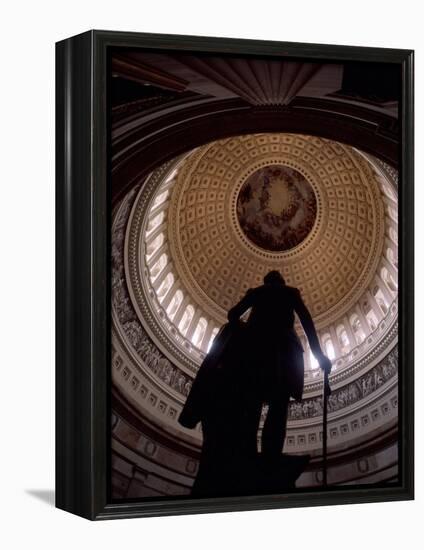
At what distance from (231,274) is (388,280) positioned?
137cm

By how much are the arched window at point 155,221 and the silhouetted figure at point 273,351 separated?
2.95ft

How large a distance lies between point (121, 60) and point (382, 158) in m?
2.37

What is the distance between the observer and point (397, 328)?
51.2ft

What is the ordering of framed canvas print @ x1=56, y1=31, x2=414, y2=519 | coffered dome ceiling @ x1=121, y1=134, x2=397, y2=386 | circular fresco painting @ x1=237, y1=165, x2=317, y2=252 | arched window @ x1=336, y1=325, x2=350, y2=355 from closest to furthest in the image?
framed canvas print @ x1=56, y1=31, x2=414, y2=519 < coffered dome ceiling @ x1=121, y1=134, x2=397, y2=386 < circular fresco painting @ x1=237, y1=165, x2=317, y2=252 < arched window @ x1=336, y1=325, x2=350, y2=355

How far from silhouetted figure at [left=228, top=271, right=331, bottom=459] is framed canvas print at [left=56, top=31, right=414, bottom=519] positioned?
0.02 metres

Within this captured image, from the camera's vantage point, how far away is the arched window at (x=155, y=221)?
14.8m

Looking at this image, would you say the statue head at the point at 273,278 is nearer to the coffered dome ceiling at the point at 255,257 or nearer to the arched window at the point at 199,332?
the coffered dome ceiling at the point at 255,257

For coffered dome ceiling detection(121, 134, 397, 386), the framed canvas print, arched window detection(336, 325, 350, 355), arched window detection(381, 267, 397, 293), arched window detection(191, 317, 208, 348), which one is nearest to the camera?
the framed canvas print

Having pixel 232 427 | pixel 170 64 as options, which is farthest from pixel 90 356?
pixel 170 64

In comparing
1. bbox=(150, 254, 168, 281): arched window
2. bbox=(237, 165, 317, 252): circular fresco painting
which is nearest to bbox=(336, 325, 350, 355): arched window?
bbox=(237, 165, 317, 252): circular fresco painting

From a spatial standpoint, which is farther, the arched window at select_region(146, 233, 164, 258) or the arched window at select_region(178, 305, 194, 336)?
the arched window at select_region(178, 305, 194, 336)

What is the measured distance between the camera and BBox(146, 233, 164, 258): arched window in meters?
14.8

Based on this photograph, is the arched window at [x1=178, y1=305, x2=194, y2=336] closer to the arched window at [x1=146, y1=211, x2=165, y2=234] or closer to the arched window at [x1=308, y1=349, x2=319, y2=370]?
the arched window at [x1=146, y1=211, x2=165, y2=234]

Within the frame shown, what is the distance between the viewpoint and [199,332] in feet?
49.3
